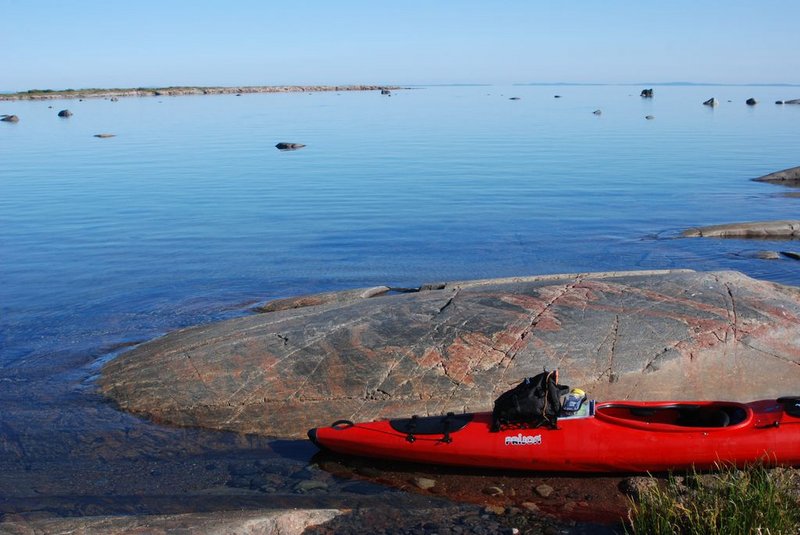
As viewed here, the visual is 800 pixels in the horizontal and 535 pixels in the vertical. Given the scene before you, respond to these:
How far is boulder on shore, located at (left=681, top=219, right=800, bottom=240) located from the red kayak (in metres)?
14.3

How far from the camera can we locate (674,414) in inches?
359

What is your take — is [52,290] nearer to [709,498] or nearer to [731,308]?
[731,308]

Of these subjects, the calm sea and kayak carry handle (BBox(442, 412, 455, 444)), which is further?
the calm sea

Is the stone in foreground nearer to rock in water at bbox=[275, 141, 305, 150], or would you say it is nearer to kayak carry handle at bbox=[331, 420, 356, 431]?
kayak carry handle at bbox=[331, 420, 356, 431]

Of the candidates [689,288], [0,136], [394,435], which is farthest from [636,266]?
[0,136]

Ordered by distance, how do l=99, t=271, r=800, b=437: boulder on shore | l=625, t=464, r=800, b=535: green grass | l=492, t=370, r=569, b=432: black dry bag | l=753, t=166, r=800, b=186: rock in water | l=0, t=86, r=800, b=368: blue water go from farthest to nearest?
1. l=753, t=166, r=800, b=186: rock in water
2. l=0, t=86, r=800, b=368: blue water
3. l=99, t=271, r=800, b=437: boulder on shore
4. l=492, t=370, r=569, b=432: black dry bag
5. l=625, t=464, r=800, b=535: green grass

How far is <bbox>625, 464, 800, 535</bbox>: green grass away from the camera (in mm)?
6551

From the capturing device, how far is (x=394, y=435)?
9.16m

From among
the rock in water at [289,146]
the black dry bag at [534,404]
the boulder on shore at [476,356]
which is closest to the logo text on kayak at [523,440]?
the black dry bag at [534,404]

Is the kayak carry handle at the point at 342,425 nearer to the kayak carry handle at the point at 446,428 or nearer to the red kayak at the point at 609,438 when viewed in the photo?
the red kayak at the point at 609,438

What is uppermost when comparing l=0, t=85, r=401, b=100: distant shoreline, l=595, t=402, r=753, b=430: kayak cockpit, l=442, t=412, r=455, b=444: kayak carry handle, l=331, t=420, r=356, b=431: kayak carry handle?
l=595, t=402, r=753, b=430: kayak cockpit

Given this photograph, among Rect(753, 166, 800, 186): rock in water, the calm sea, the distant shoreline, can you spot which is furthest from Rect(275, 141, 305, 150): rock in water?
the distant shoreline

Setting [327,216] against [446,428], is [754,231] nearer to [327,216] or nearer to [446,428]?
[327,216]

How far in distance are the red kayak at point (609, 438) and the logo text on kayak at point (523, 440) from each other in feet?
0.03
